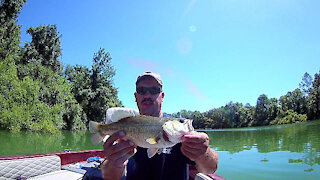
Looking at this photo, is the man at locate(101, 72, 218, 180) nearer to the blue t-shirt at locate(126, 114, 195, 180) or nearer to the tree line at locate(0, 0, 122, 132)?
the blue t-shirt at locate(126, 114, 195, 180)

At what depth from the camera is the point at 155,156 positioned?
2494 millimetres

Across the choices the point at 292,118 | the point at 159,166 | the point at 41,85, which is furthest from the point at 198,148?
the point at 292,118

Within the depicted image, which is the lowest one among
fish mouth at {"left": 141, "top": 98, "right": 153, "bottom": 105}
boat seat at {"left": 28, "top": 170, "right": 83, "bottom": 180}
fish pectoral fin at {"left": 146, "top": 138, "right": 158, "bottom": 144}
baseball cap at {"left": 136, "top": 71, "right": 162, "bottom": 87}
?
boat seat at {"left": 28, "top": 170, "right": 83, "bottom": 180}

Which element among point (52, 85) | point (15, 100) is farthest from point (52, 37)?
point (15, 100)

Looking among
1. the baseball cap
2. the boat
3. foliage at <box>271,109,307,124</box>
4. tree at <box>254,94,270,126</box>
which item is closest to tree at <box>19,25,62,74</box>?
the boat

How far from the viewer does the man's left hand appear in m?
1.89

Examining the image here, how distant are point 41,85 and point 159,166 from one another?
1206 inches

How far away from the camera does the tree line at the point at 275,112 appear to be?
62.2m

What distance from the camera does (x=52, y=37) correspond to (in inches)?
1388

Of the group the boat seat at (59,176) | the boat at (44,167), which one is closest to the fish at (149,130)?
the boat at (44,167)

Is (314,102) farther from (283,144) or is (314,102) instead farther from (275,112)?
(283,144)

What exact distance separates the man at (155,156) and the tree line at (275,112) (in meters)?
55.1

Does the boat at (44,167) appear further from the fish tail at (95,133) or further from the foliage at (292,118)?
the foliage at (292,118)

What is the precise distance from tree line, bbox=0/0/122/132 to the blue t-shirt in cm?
2461
